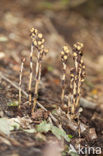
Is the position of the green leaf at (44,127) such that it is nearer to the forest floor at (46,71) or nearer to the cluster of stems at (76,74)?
Answer: the forest floor at (46,71)

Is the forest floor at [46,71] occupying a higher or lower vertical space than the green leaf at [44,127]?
higher

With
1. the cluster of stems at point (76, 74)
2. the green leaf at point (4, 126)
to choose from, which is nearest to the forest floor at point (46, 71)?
the green leaf at point (4, 126)

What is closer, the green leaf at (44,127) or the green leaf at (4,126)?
the green leaf at (4,126)

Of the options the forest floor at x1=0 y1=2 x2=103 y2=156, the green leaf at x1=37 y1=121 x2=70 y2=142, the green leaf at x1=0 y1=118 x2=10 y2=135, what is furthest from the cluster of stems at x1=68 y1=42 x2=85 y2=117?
the green leaf at x1=0 y1=118 x2=10 y2=135

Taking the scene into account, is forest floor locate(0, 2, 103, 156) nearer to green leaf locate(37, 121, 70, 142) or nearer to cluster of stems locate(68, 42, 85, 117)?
green leaf locate(37, 121, 70, 142)

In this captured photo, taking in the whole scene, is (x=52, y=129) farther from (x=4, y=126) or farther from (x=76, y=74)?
(x=76, y=74)

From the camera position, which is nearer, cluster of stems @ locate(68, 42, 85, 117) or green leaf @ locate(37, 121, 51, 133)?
green leaf @ locate(37, 121, 51, 133)

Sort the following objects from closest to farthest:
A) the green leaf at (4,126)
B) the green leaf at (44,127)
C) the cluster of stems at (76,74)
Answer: the green leaf at (4,126) → the green leaf at (44,127) → the cluster of stems at (76,74)

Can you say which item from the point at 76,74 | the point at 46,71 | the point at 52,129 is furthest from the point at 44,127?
the point at 46,71
